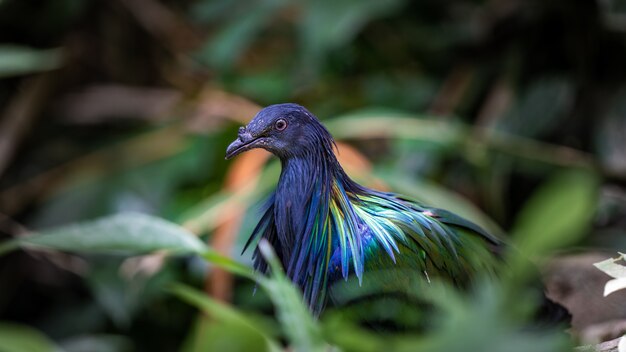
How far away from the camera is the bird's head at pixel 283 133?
1.24 m

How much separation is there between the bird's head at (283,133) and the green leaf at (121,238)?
16 centimetres

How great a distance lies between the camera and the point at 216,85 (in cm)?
334

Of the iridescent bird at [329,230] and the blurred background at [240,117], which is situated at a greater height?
the blurred background at [240,117]

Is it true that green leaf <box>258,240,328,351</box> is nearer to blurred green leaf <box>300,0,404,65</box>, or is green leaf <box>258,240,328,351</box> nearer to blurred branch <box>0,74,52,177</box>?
blurred green leaf <box>300,0,404,65</box>

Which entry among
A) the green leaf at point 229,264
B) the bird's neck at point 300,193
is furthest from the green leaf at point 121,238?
the bird's neck at point 300,193

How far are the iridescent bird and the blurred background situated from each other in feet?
3.19

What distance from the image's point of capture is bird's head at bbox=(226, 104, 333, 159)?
1.24m

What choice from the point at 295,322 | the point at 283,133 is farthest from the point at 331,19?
the point at 295,322

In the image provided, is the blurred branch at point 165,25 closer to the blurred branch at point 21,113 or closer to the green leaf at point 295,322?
the blurred branch at point 21,113

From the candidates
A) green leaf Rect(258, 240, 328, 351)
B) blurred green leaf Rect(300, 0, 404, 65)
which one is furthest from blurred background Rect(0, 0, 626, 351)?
green leaf Rect(258, 240, 328, 351)

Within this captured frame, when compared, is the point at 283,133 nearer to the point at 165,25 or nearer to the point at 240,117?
the point at 240,117

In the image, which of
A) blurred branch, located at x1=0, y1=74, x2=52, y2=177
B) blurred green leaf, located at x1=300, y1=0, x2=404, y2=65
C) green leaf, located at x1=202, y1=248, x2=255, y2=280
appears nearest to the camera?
green leaf, located at x1=202, y1=248, x2=255, y2=280

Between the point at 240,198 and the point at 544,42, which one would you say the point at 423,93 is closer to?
the point at 544,42

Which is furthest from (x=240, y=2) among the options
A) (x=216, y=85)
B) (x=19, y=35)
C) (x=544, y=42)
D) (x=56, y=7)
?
(x=544, y=42)
